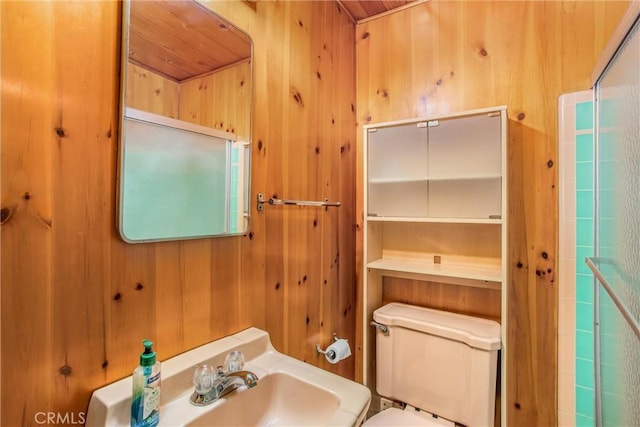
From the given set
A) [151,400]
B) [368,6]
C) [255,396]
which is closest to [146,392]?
[151,400]

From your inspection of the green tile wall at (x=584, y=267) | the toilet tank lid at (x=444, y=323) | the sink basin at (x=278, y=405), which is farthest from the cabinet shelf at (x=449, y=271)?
the sink basin at (x=278, y=405)

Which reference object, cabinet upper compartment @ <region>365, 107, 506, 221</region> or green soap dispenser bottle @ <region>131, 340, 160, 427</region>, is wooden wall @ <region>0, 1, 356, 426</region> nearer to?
green soap dispenser bottle @ <region>131, 340, 160, 427</region>

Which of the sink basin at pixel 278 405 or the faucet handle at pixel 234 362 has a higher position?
the faucet handle at pixel 234 362

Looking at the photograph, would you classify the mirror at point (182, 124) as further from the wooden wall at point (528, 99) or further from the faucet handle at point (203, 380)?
the wooden wall at point (528, 99)

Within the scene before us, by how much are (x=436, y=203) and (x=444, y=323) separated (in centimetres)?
55

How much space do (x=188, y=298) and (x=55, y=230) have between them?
380 millimetres

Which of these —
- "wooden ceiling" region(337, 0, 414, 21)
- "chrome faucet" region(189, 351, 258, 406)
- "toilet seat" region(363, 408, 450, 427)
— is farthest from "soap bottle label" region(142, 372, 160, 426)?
"wooden ceiling" region(337, 0, 414, 21)

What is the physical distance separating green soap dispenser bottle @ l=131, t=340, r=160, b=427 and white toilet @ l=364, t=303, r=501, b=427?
961mm

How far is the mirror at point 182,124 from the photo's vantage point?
76cm

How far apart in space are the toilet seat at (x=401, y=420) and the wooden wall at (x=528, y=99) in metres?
0.41

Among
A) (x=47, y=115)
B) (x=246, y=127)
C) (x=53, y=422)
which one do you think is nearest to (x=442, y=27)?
(x=246, y=127)

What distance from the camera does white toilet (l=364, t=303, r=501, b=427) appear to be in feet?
4.16

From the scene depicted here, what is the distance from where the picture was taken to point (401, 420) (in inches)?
52.0

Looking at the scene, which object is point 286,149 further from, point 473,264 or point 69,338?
point 473,264
